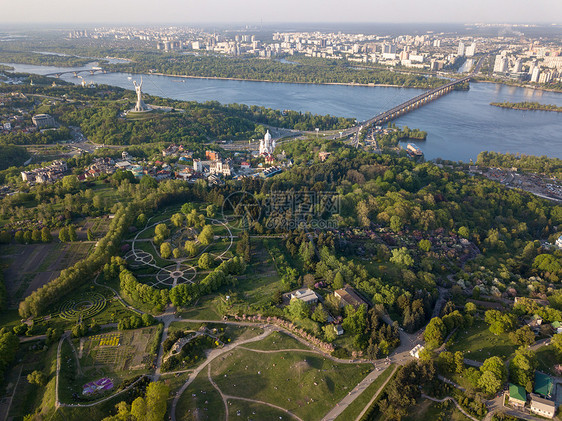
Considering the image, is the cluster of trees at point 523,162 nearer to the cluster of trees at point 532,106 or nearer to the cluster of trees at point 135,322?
the cluster of trees at point 532,106

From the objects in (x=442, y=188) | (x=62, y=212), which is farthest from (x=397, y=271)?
(x=62, y=212)

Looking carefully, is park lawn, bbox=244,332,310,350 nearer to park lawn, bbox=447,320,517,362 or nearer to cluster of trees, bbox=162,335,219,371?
cluster of trees, bbox=162,335,219,371

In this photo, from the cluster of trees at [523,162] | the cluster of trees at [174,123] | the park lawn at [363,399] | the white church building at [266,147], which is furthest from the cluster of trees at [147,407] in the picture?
the cluster of trees at [523,162]

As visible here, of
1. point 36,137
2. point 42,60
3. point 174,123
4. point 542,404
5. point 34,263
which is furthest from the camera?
point 42,60

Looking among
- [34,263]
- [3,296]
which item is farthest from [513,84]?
[3,296]

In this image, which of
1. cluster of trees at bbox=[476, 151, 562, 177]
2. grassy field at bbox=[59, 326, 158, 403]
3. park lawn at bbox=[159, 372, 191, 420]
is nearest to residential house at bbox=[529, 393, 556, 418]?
park lawn at bbox=[159, 372, 191, 420]

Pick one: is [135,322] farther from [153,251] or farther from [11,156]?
[11,156]

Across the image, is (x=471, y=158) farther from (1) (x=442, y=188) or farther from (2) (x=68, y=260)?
(2) (x=68, y=260)
